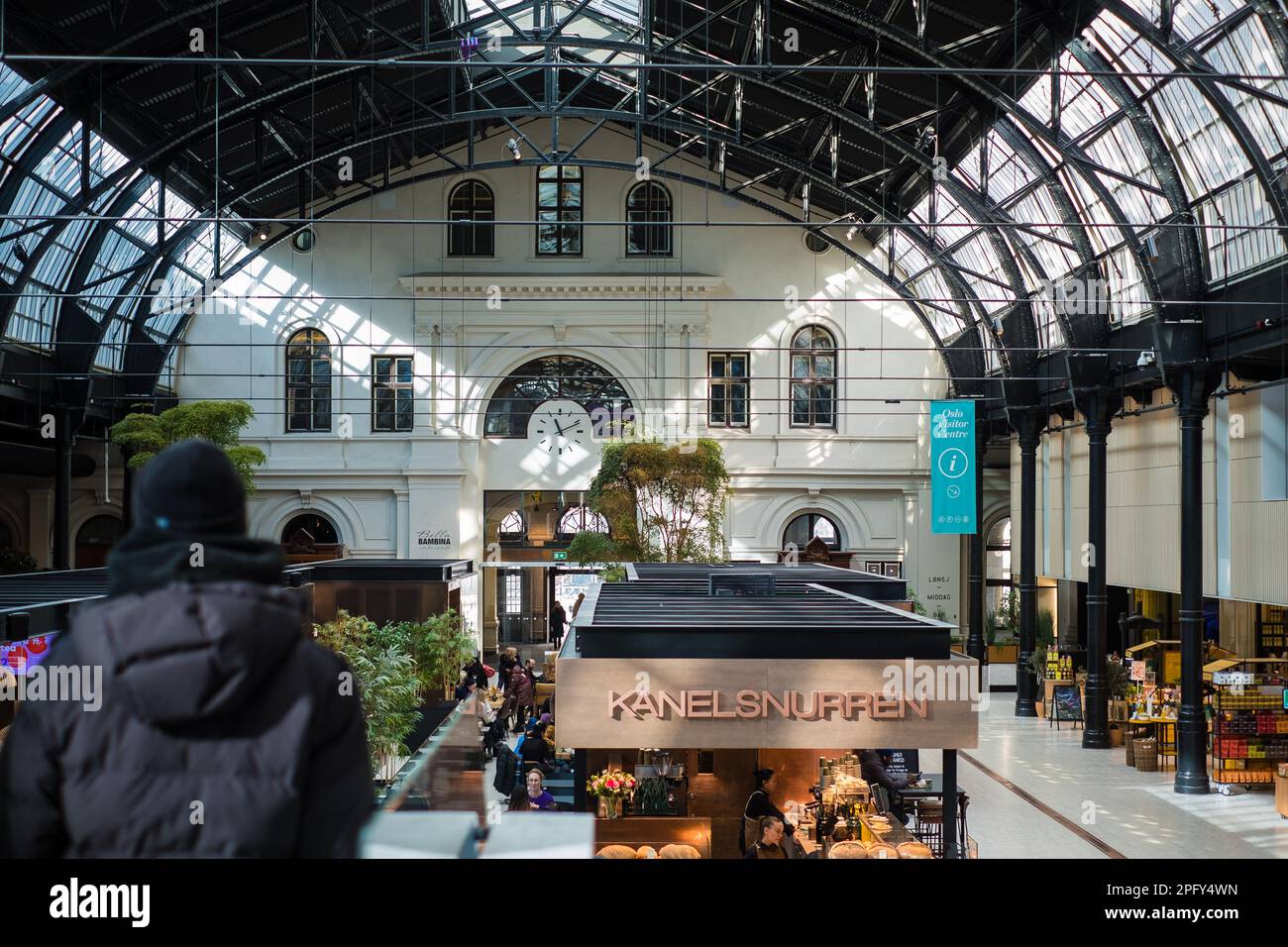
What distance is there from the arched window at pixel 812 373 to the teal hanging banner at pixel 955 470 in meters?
8.21

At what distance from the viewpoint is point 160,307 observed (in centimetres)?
2592

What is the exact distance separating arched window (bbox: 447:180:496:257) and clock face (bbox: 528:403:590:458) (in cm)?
428

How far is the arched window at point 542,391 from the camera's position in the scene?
27.7m

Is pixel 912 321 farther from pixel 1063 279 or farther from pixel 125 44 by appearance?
pixel 125 44

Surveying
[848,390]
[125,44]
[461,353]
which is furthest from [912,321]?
[125,44]

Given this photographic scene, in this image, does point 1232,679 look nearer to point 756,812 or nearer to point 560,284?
point 756,812

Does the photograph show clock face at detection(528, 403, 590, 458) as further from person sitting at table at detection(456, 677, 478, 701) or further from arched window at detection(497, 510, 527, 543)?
person sitting at table at detection(456, 677, 478, 701)

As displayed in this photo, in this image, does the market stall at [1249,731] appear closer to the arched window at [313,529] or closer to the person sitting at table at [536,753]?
the person sitting at table at [536,753]

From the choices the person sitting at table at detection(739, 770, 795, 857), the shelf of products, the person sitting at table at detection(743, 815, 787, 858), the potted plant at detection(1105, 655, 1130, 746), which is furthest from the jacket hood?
the potted plant at detection(1105, 655, 1130, 746)
